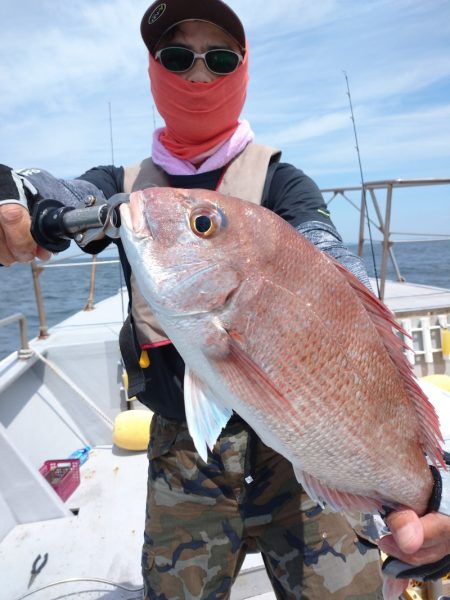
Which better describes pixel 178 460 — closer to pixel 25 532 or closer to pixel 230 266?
pixel 230 266

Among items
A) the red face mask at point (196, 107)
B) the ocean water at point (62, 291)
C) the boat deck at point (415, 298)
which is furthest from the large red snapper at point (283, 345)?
the ocean water at point (62, 291)

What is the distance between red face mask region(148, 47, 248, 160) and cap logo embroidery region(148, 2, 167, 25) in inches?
6.0

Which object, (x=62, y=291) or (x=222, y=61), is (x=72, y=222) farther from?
(x=62, y=291)

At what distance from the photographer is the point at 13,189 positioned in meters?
1.44

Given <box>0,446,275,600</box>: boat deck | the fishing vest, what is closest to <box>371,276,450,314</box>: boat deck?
<box>0,446,275,600</box>: boat deck

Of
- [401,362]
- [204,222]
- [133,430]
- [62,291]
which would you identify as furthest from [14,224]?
[62,291]

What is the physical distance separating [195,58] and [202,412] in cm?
138

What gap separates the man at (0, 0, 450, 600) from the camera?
5.91 feet

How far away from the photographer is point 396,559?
142 cm

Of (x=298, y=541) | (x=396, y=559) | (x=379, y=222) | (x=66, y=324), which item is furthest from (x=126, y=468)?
(x=379, y=222)

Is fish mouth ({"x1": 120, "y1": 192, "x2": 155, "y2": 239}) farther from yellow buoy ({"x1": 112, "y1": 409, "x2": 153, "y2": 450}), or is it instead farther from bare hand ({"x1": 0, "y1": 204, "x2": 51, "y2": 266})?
yellow buoy ({"x1": 112, "y1": 409, "x2": 153, "y2": 450})

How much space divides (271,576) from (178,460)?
61cm

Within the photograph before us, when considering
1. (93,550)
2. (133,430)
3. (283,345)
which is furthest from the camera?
(133,430)

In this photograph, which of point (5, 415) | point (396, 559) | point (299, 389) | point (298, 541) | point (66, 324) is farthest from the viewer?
point (66, 324)
